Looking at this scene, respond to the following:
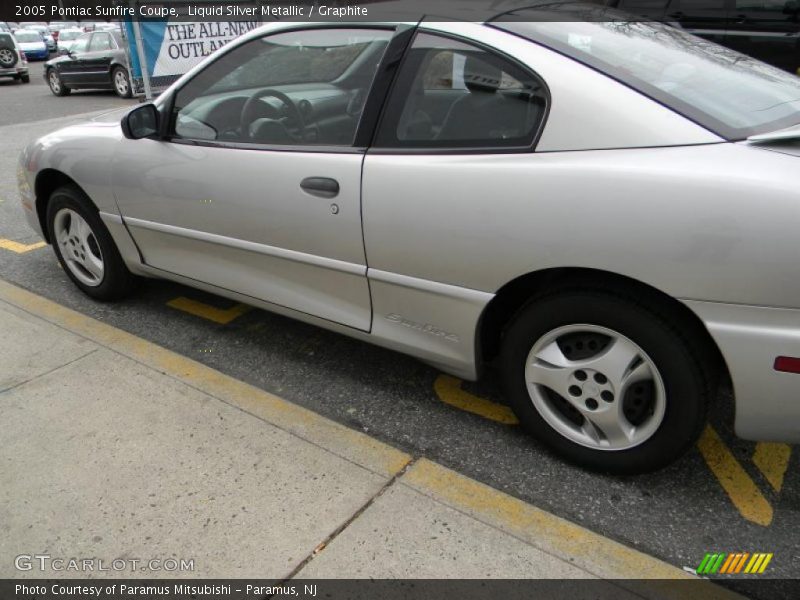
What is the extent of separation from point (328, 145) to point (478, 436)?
1327 millimetres

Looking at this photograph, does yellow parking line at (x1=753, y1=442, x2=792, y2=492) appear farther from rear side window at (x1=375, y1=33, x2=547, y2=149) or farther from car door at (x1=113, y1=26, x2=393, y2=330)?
car door at (x1=113, y1=26, x2=393, y2=330)

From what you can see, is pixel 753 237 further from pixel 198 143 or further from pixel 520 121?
pixel 198 143

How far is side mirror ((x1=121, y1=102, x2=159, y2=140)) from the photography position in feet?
9.93

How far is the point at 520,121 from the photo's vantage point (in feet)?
7.08

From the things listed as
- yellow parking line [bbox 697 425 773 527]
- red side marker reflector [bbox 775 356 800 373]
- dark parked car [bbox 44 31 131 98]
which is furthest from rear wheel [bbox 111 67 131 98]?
red side marker reflector [bbox 775 356 800 373]

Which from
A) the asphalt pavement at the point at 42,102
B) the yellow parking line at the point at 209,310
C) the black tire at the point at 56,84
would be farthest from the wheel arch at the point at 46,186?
the black tire at the point at 56,84

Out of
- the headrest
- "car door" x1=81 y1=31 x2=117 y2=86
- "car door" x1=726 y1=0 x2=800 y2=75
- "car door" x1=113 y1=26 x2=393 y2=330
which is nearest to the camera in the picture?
the headrest

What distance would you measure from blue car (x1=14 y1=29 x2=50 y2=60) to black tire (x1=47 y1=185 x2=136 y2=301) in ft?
95.3

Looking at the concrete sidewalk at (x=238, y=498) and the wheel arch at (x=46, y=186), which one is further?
the wheel arch at (x=46, y=186)

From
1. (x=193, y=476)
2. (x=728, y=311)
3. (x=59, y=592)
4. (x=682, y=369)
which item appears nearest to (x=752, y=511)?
(x=682, y=369)

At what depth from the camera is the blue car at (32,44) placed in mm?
27156

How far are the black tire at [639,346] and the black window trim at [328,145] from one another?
0.92m

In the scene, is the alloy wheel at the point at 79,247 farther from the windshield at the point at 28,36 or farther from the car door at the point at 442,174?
the windshield at the point at 28,36

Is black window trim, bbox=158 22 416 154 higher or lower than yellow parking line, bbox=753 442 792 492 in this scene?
higher
